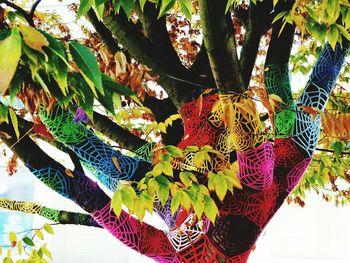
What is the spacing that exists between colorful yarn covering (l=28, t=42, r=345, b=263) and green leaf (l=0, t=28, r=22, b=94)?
5.08ft

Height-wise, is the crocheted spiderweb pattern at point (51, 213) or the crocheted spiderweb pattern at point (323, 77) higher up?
the crocheted spiderweb pattern at point (323, 77)

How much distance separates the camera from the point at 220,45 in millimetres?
1935

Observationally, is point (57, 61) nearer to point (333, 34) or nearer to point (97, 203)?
point (333, 34)

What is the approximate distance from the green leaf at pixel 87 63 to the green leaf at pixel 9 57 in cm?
10

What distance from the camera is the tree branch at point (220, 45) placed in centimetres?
175

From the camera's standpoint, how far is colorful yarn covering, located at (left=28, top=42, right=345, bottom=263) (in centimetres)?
222

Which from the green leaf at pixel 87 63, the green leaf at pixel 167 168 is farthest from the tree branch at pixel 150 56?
A: the green leaf at pixel 87 63

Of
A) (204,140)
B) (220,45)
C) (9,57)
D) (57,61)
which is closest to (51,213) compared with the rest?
(204,140)

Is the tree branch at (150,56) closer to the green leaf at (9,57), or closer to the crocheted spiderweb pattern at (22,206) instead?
the crocheted spiderweb pattern at (22,206)

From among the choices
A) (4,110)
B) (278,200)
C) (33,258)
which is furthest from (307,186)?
(4,110)

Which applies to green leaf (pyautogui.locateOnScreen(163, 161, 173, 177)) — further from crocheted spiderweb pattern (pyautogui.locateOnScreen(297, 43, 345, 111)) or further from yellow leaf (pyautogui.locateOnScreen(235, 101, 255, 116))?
crocheted spiderweb pattern (pyautogui.locateOnScreen(297, 43, 345, 111))

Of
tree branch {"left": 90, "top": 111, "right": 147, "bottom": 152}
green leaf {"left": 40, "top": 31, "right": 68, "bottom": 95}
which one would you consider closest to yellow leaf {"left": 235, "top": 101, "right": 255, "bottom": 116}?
green leaf {"left": 40, "top": 31, "right": 68, "bottom": 95}

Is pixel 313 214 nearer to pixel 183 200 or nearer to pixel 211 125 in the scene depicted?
pixel 211 125

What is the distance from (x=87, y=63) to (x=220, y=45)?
4.07 feet
